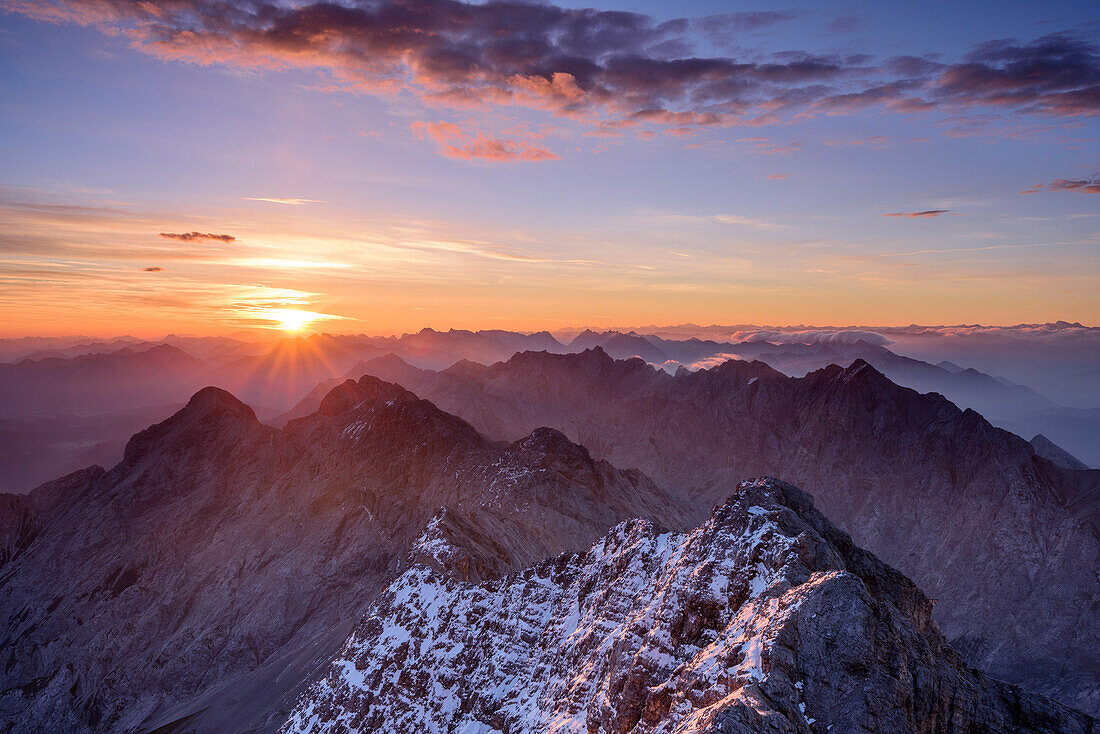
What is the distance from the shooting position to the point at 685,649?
55.6 m

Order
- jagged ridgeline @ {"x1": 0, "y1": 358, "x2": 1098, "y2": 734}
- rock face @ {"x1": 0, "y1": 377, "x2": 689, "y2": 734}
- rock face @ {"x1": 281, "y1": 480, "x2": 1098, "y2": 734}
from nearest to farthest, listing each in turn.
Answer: rock face @ {"x1": 281, "y1": 480, "x2": 1098, "y2": 734} → jagged ridgeline @ {"x1": 0, "y1": 358, "x2": 1098, "y2": 734} → rock face @ {"x1": 0, "y1": 377, "x2": 689, "y2": 734}

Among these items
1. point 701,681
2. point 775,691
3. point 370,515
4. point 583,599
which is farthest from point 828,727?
point 370,515

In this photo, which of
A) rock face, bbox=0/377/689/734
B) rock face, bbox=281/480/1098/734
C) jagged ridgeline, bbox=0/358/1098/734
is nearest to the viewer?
rock face, bbox=281/480/1098/734

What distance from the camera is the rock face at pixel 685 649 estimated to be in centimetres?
4094

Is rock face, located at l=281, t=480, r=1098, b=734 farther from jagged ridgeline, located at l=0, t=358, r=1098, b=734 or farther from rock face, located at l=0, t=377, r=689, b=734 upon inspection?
rock face, located at l=0, t=377, r=689, b=734

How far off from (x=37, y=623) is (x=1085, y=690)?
26148 centimetres

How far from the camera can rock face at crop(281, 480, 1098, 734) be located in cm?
4094

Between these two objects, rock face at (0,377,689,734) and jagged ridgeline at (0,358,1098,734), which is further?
rock face at (0,377,689,734)

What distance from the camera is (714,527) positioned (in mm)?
64375

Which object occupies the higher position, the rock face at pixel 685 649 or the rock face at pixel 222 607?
the rock face at pixel 685 649

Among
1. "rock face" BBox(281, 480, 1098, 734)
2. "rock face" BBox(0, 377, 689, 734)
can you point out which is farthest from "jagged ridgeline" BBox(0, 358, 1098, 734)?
"rock face" BBox(0, 377, 689, 734)

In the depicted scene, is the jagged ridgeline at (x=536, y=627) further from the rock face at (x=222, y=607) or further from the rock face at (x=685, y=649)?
the rock face at (x=222, y=607)

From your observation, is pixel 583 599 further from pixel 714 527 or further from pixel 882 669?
pixel 882 669

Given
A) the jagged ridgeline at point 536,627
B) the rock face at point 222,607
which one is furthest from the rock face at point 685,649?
the rock face at point 222,607
